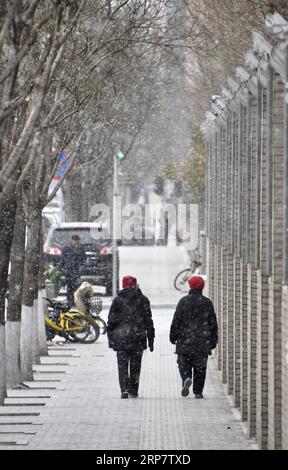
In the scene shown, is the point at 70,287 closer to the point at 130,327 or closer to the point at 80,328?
the point at 80,328

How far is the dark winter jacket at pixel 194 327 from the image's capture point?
61.1 feet

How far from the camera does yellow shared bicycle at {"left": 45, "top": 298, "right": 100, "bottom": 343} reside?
26031 mm

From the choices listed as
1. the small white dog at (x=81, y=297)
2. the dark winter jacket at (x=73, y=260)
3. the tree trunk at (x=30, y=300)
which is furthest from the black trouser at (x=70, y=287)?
the tree trunk at (x=30, y=300)

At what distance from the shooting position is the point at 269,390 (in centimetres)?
1368

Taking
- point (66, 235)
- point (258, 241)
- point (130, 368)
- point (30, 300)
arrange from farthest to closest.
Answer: point (66, 235) → point (30, 300) → point (130, 368) → point (258, 241)

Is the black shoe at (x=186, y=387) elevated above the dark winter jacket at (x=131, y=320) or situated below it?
below

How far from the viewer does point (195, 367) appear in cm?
1867

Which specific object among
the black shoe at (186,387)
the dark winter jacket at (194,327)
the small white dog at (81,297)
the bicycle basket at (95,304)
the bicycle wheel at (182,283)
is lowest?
the bicycle wheel at (182,283)

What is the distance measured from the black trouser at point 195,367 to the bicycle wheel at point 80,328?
752cm

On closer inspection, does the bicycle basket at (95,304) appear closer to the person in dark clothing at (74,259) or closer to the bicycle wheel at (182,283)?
the person in dark clothing at (74,259)

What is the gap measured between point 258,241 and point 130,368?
4672mm

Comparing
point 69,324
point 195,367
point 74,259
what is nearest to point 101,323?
point 69,324

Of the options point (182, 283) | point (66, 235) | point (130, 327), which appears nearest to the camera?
point (130, 327)

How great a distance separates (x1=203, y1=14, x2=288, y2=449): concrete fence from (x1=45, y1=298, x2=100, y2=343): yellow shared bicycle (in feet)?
14.7
